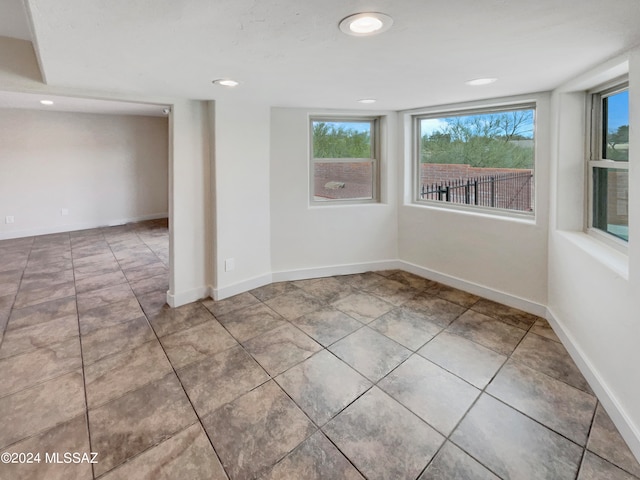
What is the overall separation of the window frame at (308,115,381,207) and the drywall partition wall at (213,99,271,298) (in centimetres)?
59

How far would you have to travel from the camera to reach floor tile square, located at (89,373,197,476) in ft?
5.33

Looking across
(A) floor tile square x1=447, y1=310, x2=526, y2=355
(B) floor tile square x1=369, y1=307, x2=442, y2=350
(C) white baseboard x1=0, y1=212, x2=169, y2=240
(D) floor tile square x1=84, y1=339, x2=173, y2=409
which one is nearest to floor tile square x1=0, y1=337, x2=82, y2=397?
(D) floor tile square x1=84, y1=339, x2=173, y2=409

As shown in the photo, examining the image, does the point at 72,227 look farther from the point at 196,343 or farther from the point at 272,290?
the point at 196,343

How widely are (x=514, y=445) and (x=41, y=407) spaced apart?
2.59 meters

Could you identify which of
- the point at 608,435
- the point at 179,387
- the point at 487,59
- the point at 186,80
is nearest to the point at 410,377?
the point at 608,435

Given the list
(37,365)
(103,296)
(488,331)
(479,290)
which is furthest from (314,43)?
(103,296)

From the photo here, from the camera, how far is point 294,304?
130 inches

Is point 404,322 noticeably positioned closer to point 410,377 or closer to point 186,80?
point 410,377

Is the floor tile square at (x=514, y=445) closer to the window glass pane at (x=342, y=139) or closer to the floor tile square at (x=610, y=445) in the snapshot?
the floor tile square at (x=610, y=445)

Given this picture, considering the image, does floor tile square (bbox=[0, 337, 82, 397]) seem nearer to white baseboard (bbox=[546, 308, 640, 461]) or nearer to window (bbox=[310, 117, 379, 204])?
window (bbox=[310, 117, 379, 204])

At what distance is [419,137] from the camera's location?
4035mm

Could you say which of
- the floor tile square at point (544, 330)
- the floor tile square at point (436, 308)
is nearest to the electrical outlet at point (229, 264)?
the floor tile square at point (436, 308)

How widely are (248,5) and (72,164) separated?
22.9 feet

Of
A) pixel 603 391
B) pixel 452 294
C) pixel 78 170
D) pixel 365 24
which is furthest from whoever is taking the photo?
pixel 78 170
